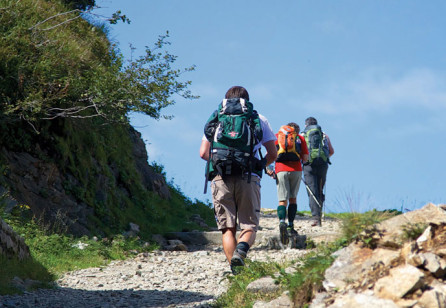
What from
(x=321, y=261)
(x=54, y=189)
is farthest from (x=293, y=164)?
(x=321, y=261)

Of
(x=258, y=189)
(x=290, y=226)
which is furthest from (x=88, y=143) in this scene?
(x=258, y=189)

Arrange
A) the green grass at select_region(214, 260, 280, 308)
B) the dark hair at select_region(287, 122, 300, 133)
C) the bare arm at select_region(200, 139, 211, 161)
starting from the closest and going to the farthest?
1. the green grass at select_region(214, 260, 280, 308)
2. the bare arm at select_region(200, 139, 211, 161)
3. the dark hair at select_region(287, 122, 300, 133)

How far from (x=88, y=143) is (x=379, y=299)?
1324cm

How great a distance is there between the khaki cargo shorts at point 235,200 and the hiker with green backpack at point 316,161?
7.06 meters

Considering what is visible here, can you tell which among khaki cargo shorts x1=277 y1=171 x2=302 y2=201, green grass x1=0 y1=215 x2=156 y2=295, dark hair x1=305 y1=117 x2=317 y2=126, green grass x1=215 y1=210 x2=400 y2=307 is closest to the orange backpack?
khaki cargo shorts x1=277 y1=171 x2=302 y2=201

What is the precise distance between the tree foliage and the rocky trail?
380cm

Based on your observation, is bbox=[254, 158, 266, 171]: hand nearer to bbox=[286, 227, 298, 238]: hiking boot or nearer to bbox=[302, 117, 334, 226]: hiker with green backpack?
bbox=[286, 227, 298, 238]: hiking boot

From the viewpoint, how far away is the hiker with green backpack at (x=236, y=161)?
7531 millimetres

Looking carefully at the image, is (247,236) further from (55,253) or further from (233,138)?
(55,253)

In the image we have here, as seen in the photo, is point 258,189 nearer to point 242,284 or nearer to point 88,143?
point 242,284

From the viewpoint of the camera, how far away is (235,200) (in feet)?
25.9

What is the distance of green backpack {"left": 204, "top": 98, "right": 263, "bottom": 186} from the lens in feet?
Result: 24.6

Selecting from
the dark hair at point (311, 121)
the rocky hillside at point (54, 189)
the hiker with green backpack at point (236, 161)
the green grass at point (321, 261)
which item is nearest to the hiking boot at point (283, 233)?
the dark hair at point (311, 121)

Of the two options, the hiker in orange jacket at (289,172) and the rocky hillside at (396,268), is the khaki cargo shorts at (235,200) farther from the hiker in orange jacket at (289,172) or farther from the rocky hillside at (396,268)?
the hiker in orange jacket at (289,172)
